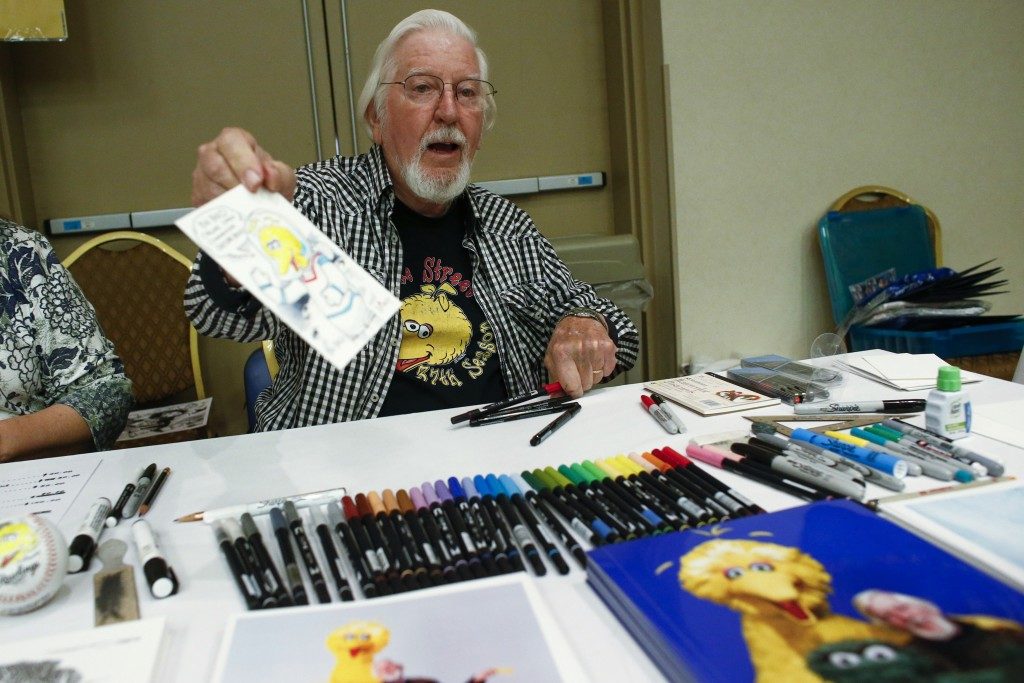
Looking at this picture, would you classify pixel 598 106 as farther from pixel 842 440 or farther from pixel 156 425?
pixel 842 440

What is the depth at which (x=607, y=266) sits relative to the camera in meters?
2.62

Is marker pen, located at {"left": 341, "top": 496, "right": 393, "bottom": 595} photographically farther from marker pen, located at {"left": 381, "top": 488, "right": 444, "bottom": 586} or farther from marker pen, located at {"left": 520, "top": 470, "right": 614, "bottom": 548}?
marker pen, located at {"left": 520, "top": 470, "right": 614, "bottom": 548}

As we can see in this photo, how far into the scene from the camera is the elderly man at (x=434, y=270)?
1.38 metres

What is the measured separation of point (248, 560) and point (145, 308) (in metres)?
1.87

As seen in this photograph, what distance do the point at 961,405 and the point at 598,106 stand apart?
87.9 inches

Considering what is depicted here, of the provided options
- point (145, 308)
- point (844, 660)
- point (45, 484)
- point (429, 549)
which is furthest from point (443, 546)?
point (145, 308)

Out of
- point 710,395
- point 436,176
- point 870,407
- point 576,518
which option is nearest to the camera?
point 576,518

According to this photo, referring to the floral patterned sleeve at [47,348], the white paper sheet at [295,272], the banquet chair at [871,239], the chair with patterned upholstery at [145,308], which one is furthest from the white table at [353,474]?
the banquet chair at [871,239]

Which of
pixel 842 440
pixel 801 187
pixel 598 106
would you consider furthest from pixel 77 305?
pixel 801 187

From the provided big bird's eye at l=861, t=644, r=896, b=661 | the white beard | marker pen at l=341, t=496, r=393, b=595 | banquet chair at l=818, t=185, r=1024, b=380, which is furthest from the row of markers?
banquet chair at l=818, t=185, r=1024, b=380

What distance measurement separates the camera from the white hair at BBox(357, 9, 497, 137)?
1.55 metres

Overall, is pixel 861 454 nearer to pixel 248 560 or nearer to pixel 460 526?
pixel 460 526

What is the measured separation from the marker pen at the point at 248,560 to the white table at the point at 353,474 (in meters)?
0.02

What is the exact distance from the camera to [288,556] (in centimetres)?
69
